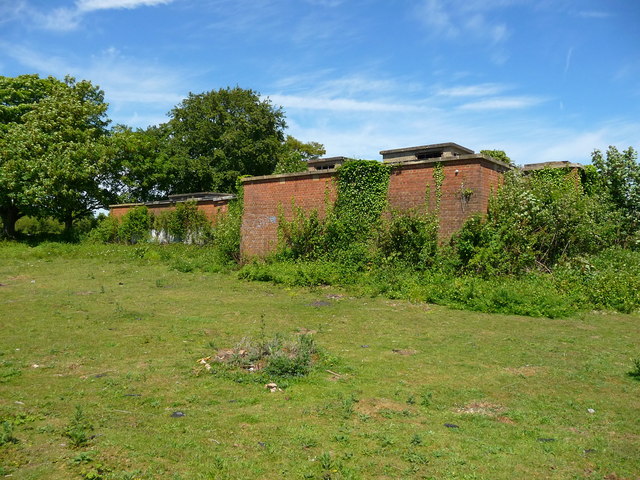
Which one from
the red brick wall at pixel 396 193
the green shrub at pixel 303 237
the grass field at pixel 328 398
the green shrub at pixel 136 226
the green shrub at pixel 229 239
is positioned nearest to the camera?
the grass field at pixel 328 398

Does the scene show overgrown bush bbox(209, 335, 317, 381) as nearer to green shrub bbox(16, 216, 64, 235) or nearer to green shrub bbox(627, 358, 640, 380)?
green shrub bbox(627, 358, 640, 380)

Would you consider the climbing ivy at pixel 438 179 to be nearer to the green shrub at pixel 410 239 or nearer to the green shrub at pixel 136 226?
the green shrub at pixel 410 239

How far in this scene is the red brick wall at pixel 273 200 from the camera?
16.7m

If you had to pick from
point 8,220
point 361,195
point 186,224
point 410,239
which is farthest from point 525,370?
point 8,220

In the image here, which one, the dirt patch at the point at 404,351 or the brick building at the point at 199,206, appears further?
the brick building at the point at 199,206

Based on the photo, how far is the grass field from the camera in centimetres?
370

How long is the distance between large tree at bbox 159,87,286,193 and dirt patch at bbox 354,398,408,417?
3508cm

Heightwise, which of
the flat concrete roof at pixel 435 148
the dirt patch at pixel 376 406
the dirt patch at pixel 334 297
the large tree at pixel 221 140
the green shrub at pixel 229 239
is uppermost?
the large tree at pixel 221 140

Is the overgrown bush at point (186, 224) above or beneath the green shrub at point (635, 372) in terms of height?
above

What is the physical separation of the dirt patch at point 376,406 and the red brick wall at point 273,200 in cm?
1153

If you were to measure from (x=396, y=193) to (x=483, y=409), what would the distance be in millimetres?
10498

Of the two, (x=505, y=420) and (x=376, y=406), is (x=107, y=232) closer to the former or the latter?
(x=376, y=406)

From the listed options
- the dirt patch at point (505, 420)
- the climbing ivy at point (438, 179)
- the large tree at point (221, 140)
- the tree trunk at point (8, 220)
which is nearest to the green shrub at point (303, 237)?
the climbing ivy at point (438, 179)

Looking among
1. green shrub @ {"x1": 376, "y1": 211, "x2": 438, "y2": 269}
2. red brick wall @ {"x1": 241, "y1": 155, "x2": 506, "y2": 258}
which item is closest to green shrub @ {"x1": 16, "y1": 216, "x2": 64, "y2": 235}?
red brick wall @ {"x1": 241, "y1": 155, "x2": 506, "y2": 258}
